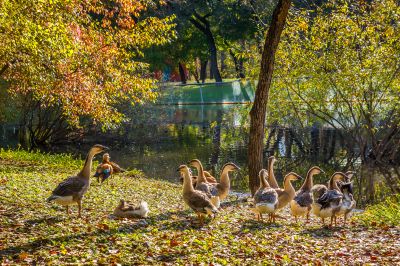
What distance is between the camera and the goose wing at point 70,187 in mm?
12942

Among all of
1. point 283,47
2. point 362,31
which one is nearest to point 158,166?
point 283,47

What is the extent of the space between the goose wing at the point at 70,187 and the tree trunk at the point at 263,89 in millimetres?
6682

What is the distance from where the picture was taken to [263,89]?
1794 cm

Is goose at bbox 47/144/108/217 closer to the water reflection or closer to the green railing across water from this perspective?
the water reflection

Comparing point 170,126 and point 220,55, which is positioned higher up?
point 220,55

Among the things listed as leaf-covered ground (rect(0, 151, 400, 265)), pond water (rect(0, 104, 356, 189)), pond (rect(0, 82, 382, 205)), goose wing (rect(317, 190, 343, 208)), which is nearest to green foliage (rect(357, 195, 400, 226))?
A: leaf-covered ground (rect(0, 151, 400, 265))

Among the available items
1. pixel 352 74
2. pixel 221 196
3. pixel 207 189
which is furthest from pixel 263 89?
pixel 352 74

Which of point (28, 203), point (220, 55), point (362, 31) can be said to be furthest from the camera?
point (220, 55)

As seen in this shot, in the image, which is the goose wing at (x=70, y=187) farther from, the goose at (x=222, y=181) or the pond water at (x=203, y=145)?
the pond water at (x=203, y=145)

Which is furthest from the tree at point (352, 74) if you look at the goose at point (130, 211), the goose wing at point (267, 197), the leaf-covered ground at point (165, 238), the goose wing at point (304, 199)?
the goose at point (130, 211)

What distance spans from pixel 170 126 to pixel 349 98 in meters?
23.4

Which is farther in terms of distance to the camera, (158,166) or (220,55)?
(220,55)

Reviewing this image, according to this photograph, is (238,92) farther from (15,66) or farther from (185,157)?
(15,66)

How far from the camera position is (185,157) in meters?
35.9
